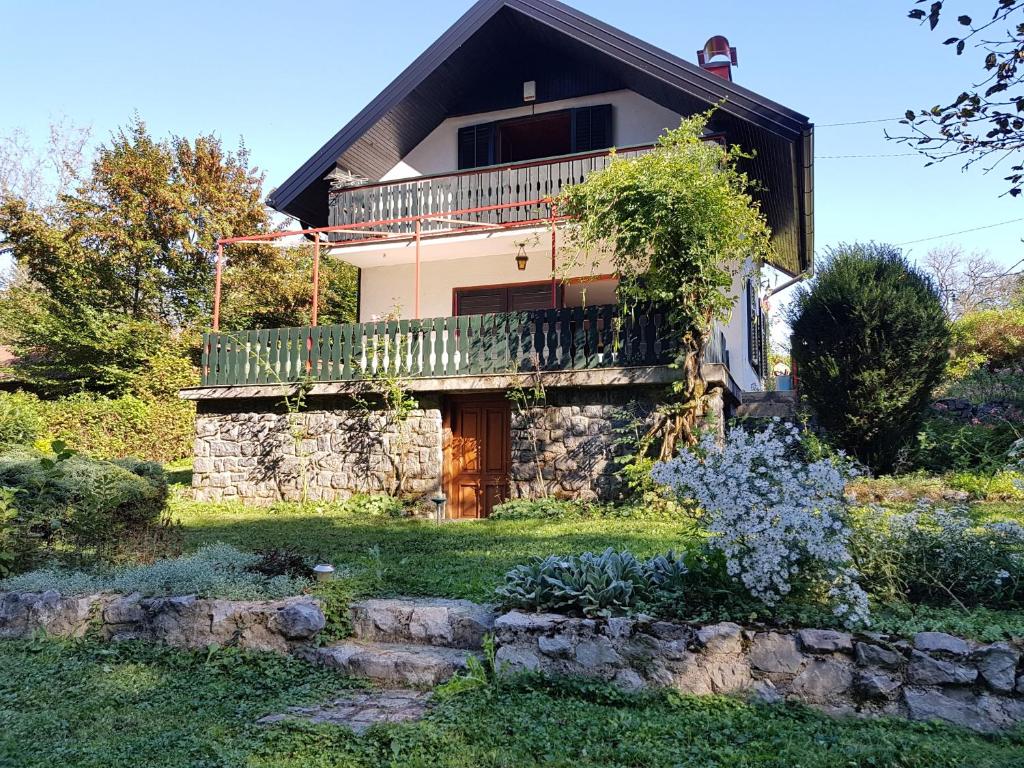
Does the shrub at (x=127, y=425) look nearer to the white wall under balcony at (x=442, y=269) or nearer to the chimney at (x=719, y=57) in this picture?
the white wall under balcony at (x=442, y=269)

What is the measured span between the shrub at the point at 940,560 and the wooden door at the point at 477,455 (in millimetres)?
6419

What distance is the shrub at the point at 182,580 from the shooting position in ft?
17.5

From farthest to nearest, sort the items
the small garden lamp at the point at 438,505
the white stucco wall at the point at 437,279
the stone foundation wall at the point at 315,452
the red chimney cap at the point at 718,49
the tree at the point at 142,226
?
the tree at the point at 142,226 → the red chimney cap at the point at 718,49 → the white stucco wall at the point at 437,279 → the stone foundation wall at the point at 315,452 → the small garden lamp at the point at 438,505

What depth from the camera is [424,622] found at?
15.9ft

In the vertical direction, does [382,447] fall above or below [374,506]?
above

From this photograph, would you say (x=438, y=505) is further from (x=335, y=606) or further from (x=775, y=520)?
(x=775, y=520)

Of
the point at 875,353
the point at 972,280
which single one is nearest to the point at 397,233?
the point at 875,353

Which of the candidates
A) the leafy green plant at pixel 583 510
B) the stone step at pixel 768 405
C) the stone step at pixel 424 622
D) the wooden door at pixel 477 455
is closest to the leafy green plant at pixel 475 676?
the stone step at pixel 424 622

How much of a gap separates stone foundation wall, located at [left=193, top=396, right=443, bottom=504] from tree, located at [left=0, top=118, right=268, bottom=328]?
9369 mm

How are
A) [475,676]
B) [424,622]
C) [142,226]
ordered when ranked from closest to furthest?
1. [475,676]
2. [424,622]
3. [142,226]

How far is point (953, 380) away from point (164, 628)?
12.3 meters

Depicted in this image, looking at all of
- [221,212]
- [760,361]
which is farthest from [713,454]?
[221,212]

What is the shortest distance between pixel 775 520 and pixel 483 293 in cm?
1002

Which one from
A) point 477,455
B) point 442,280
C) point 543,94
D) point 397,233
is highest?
point 543,94
